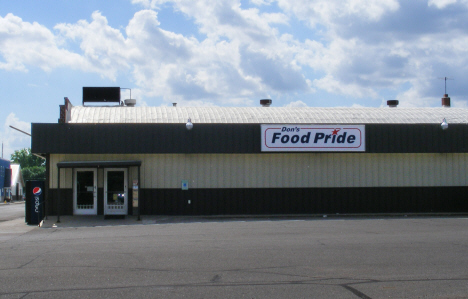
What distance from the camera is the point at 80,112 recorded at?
24.0 meters

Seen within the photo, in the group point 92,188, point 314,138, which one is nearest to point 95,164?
point 92,188

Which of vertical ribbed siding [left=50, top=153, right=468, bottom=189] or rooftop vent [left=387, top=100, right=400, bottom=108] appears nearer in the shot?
vertical ribbed siding [left=50, top=153, right=468, bottom=189]

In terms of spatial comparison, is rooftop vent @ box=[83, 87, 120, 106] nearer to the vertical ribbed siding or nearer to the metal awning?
the vertical ribbed siding

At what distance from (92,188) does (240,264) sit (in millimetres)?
13015

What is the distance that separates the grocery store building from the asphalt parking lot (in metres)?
5.54

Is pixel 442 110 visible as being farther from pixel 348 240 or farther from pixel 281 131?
pixel 348 240

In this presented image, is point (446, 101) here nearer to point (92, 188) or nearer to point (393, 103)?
point (393, 103)

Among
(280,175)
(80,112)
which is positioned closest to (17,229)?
(80,112)

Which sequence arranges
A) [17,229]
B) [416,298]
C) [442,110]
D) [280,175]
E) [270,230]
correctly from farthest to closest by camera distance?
[442,110]
[280,175]
[17,229]
[270,230]
[416,298]

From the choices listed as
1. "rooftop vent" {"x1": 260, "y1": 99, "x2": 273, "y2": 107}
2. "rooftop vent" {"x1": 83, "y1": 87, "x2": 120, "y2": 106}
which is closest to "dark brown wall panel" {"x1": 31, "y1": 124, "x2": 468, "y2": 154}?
"rooftop vent" {"x1": 260, "y1": 99, "x2": 273, "y2": 107}

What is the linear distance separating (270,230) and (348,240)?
3379 mm

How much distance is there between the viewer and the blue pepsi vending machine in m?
18.5

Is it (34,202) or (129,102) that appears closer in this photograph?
(34,202)

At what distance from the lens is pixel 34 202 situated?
61.0 feet
